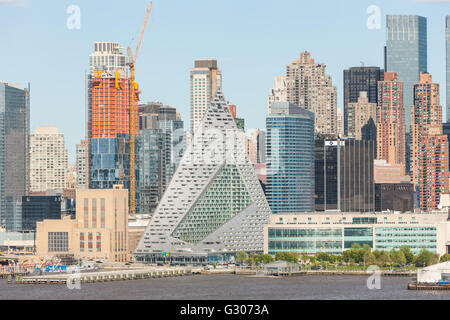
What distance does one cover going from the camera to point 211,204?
192 metres

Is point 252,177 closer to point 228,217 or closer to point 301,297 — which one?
point 228,217

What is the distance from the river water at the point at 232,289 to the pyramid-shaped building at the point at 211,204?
3155cm

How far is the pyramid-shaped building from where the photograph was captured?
614 ft

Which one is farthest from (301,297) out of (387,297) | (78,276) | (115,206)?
(115,206)

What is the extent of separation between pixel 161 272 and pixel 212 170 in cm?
3168

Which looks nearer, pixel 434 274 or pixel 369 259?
pixel 434 274

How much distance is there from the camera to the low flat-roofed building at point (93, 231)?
182875mm

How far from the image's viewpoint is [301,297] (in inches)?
4582

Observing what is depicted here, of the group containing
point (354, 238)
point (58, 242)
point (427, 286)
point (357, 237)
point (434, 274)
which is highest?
point (357, 237)

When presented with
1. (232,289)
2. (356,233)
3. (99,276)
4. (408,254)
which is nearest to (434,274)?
(232,289)

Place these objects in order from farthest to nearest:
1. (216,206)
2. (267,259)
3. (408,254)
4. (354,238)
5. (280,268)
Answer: (216,206) < (354,238) < (267,259) < (408,254) < (280,268)

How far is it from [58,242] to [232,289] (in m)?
62.5

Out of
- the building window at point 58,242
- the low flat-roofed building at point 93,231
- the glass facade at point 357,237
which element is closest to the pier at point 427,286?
the glass facade at point 357,237

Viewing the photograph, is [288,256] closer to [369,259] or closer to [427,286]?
[369,259]
